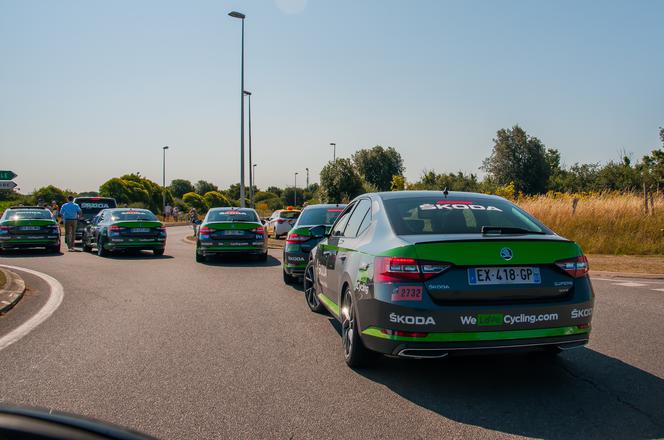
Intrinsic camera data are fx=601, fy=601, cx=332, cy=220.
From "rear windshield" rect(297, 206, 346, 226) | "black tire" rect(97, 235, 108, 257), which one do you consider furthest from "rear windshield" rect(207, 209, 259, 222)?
"rear windshield" rect(297, 206, 346, 226)

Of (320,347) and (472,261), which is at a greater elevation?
(472,261)

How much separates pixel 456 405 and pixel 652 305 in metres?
5.95

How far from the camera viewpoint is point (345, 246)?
606 centimetres

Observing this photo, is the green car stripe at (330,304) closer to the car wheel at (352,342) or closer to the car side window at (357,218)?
the car wheel at (352,342)

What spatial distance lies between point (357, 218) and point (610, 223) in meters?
16.0

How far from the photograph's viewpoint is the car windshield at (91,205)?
79.2 ft

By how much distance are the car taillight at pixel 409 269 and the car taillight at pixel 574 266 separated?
0.95 metres

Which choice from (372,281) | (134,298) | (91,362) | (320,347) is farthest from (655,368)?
(134,298)

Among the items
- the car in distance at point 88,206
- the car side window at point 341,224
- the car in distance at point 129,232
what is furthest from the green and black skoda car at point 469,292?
the car in distance at point 88,206

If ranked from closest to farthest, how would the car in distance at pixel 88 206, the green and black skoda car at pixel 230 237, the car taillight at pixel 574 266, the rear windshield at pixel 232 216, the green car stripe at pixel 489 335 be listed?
the green car stripe at pixel 489 335, the car taillight at pixel 574 266, the green and black skoda car at pixel 230 237, the rear windshield at pixel 232 216, the car in distance at pixel 88 206

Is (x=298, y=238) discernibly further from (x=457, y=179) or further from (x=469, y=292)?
(x=457, y=179)

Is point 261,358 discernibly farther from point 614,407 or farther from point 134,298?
point 134,298

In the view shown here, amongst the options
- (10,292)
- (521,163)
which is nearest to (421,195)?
(10,292)

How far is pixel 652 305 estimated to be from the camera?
8.87 meters
